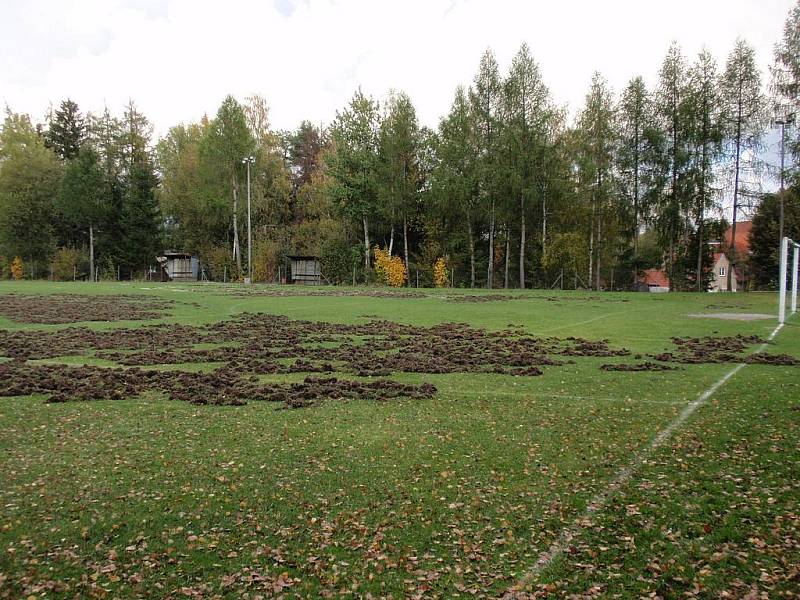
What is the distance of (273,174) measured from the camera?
72.1 metres

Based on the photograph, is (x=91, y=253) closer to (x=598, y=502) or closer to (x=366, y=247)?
(x=366, y=247)

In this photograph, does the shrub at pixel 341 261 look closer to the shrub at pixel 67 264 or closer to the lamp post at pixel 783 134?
the shrub at pixel 67 264

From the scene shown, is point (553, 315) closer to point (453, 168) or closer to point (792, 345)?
point (792, 345)

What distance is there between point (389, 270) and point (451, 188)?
32.1ft

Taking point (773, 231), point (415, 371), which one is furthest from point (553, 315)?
point (773, 231)

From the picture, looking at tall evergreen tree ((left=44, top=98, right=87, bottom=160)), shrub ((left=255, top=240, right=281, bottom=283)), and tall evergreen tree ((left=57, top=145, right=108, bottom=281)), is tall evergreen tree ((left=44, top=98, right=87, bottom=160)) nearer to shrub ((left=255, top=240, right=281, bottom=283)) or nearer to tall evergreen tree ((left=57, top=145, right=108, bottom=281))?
tall evergreen tree ((left=57, top=145, right=108, bottom=281))

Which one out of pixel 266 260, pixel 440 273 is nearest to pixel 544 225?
pixel 440 273

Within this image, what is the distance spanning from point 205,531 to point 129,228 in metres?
72.2

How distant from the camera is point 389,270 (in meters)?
55.8

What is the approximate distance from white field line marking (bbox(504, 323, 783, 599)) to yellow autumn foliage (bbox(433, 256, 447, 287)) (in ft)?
151

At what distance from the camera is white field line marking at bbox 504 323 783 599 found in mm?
4504

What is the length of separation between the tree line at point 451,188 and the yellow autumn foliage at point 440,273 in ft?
4.41

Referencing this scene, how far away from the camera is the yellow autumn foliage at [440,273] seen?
55844mm

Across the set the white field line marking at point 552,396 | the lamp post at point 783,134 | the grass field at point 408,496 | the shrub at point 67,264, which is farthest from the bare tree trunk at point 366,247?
the grass field at point 408,496
